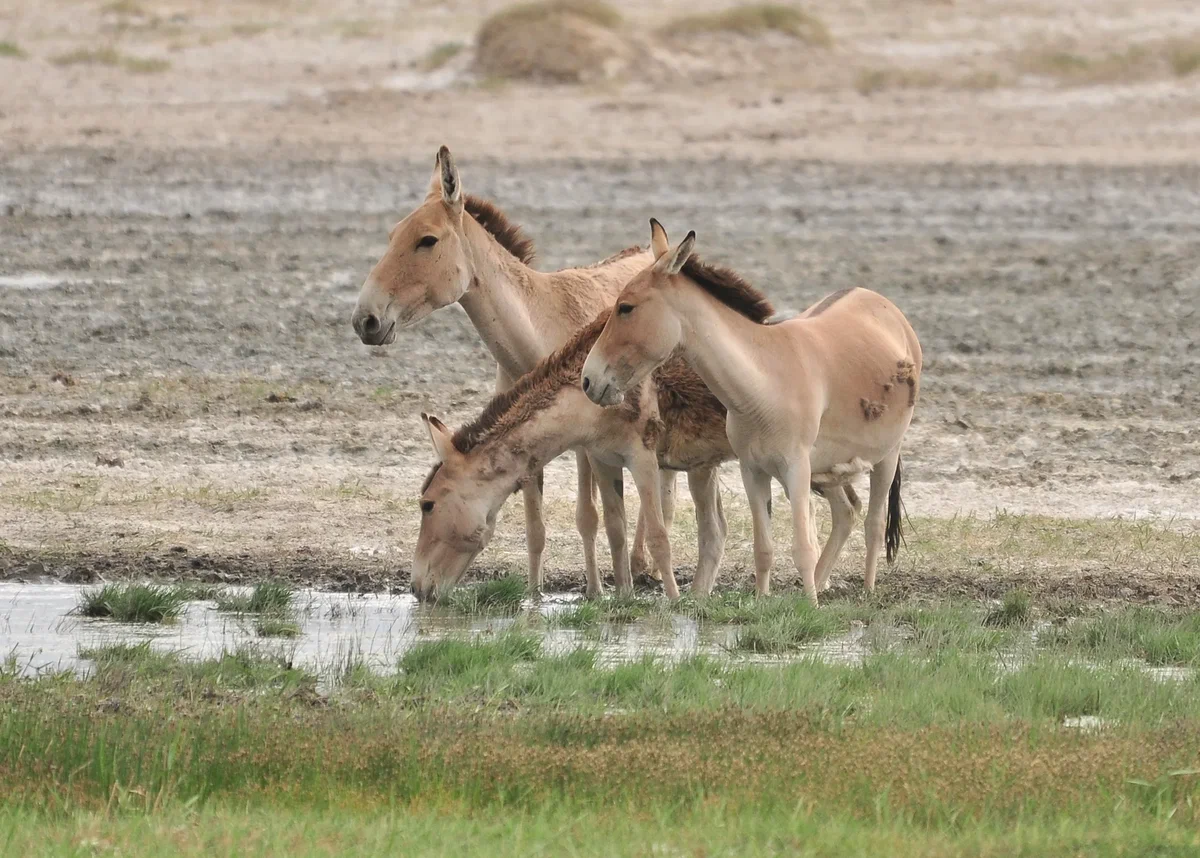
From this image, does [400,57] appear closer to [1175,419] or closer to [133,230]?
[133,230]

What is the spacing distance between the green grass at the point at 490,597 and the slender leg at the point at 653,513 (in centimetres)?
69

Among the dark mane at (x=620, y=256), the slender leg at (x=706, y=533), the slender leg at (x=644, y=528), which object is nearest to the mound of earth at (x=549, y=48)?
the dark mane at (x=620, y=256)

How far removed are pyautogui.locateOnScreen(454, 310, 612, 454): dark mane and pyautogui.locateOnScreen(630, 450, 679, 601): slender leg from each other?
0.56m

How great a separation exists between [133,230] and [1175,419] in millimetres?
A: 12554

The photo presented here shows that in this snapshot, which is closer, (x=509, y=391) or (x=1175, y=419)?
(x=509, y=391)

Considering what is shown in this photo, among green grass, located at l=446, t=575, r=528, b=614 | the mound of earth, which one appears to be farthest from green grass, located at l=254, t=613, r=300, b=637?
the mound of earth

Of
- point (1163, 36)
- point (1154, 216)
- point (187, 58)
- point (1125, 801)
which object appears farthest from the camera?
point (1163, 36)

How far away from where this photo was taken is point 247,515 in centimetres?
1147

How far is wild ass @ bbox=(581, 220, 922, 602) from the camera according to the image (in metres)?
8.94

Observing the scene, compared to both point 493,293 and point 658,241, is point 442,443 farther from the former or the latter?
point 658,241

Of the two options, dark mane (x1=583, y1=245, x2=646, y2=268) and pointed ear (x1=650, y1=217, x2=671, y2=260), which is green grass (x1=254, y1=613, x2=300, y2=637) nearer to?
pointed ear (x1=650, y1=217, x2=671, y2=260)

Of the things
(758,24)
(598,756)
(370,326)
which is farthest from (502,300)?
(758,24)

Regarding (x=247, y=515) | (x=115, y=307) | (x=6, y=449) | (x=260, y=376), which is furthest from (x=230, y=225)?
(x=247, y=515)

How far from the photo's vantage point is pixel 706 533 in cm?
998
